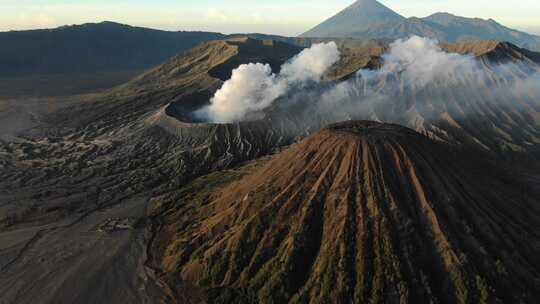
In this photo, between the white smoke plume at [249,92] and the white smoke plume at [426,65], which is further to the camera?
the white smoke plume at [426,65]

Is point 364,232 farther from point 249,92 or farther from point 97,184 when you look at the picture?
point 249,92

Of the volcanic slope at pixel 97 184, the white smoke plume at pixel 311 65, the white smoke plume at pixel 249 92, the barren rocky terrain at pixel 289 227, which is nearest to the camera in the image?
the barren rocky terrain at pixel 289 227

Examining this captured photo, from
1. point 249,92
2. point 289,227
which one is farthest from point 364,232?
point 249,92

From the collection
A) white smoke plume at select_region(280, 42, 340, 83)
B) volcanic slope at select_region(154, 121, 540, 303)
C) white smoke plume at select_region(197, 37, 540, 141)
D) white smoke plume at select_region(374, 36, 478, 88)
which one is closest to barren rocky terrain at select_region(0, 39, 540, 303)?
volcanic slope at select_region(154, 121, 540, 303)

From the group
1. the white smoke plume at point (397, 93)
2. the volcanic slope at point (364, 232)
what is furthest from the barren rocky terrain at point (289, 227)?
the white smoke plume at point (397, 93)

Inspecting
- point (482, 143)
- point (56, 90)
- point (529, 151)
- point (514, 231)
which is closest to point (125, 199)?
point (514, 231)

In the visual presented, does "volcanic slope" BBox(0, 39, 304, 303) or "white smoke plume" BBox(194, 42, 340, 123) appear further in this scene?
"white smoke plume" BBox(194, 42, 340, 123)

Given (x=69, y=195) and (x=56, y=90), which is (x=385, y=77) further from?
(x=56, y=90)

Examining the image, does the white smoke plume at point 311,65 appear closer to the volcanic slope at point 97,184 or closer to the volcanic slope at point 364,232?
the volcanic slope at point 97,184

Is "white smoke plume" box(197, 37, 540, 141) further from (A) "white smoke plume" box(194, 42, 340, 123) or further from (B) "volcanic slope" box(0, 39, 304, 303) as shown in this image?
(B) "volcanic slope" box(0, 39, 304, 303)
